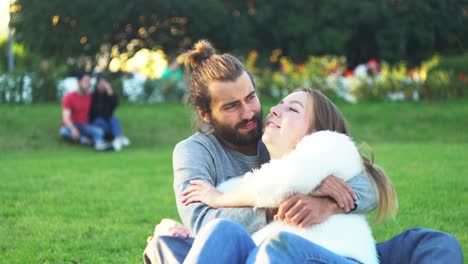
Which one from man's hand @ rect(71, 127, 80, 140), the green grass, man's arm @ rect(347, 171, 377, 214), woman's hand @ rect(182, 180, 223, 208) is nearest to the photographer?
man's arm @ rect(347, 171, 377, 214)

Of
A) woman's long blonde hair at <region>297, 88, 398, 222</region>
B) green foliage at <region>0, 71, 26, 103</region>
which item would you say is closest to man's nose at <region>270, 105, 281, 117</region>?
woman's long blonde hair at <region>297, 88, 398, 222</region>

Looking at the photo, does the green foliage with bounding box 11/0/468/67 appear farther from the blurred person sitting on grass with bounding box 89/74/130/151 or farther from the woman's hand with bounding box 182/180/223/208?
the woman's hand with bounding box 182/180/223/208

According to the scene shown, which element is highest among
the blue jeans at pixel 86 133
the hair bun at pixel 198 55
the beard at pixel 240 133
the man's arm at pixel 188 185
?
the hair bun at pixel 198 55

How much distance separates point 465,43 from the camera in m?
41.1

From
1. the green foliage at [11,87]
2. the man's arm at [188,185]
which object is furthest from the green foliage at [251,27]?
the man's arm at [188,185]

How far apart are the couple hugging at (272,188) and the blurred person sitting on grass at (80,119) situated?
12493mm

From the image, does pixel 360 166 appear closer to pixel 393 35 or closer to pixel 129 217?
pixel 129 217

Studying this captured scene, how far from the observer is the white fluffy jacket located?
4191 mm

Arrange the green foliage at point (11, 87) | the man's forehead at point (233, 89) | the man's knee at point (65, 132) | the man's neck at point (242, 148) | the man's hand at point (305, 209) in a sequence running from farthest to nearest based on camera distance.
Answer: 1. the green foliage at point (11, 87)
2. the man's knee at point (65, 132)
3. the man's neck at point (242, 148)
4. the man's forehead at point (233, 89)
5. the man's hand at point (305, 209)

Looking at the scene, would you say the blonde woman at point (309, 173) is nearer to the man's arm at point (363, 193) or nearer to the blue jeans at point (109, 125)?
the man's arm at point (363, 193)

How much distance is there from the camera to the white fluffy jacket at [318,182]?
13.8 ft

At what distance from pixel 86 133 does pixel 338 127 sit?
1378 cm

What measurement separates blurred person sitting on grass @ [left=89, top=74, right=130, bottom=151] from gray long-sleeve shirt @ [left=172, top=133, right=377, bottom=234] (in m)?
12.9

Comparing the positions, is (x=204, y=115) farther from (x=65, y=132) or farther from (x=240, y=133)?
(x=65, y=132)
